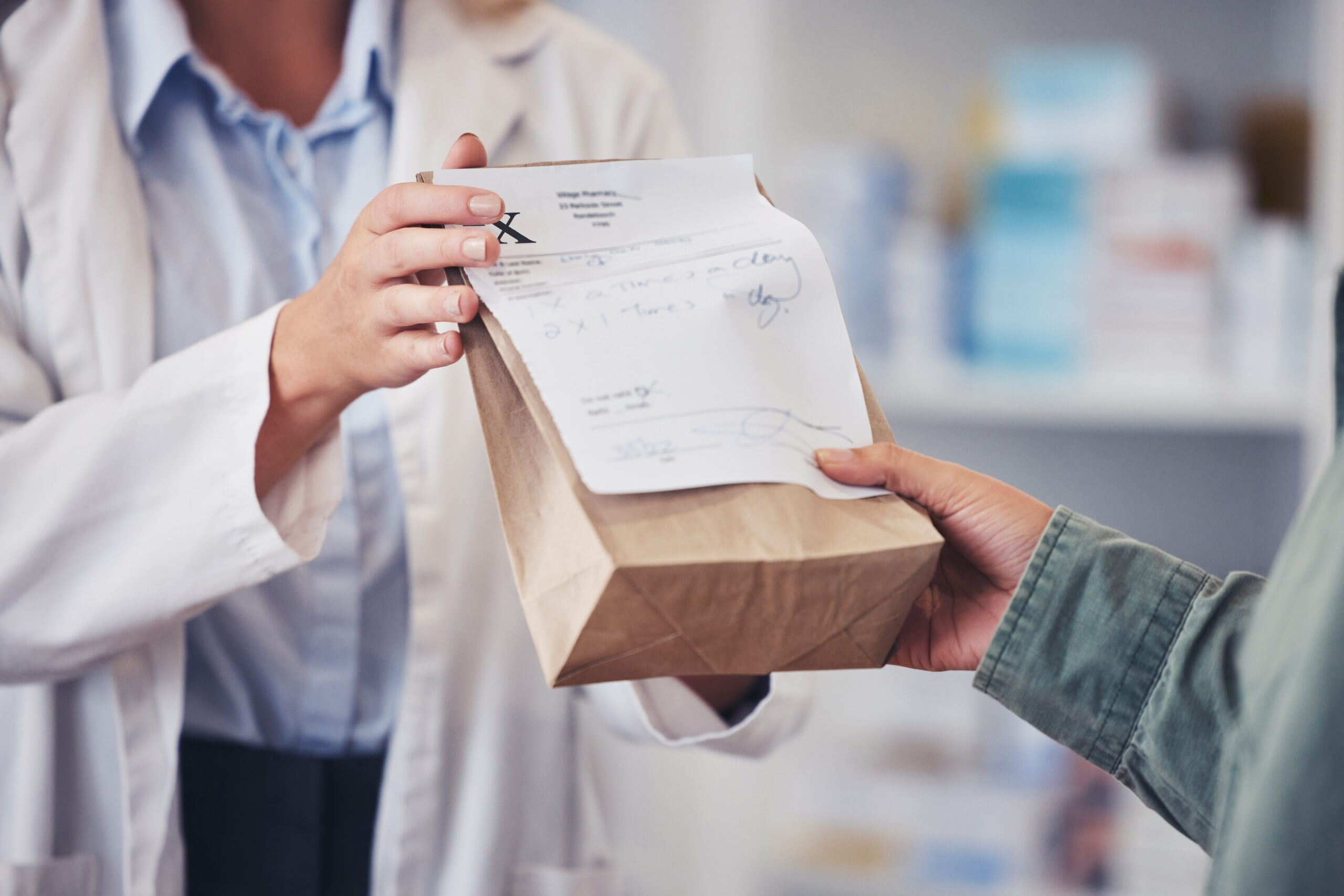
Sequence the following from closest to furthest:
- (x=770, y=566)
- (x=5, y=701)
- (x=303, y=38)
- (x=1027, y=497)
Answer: (x=770, y=566) < (x=1027, y=497) < (x=5, y=701) < (x=303, y=38)

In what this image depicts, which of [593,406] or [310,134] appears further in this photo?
[310,134]

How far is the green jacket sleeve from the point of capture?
52 cm

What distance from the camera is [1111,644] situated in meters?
0.53

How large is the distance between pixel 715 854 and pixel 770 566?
0.99m

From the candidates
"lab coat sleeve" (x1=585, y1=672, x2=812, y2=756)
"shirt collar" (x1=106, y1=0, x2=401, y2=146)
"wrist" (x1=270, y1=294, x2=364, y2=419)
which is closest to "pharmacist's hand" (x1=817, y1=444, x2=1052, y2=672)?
"lab coat sleeve" (x1=585, y1=672, x2=812, y2=756)

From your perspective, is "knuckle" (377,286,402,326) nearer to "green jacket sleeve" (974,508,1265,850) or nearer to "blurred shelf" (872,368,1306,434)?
"green jacket sleeve" (974,508,1265,850)

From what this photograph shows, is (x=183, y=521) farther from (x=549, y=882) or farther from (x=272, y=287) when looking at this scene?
(x=549, y=882)

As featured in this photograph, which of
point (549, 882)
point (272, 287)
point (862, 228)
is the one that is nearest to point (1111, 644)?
point (549, 882)

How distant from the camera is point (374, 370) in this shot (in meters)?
0.52

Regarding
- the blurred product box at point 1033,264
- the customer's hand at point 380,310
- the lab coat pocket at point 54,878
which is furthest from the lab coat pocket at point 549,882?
the blurred product box at point 1033,264

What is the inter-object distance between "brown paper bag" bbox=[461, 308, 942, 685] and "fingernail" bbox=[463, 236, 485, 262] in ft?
0.08

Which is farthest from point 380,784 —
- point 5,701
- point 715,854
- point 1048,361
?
point 1048,361

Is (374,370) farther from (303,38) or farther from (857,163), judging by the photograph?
(857,163)

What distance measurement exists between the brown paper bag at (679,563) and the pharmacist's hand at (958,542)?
0.7 inches
